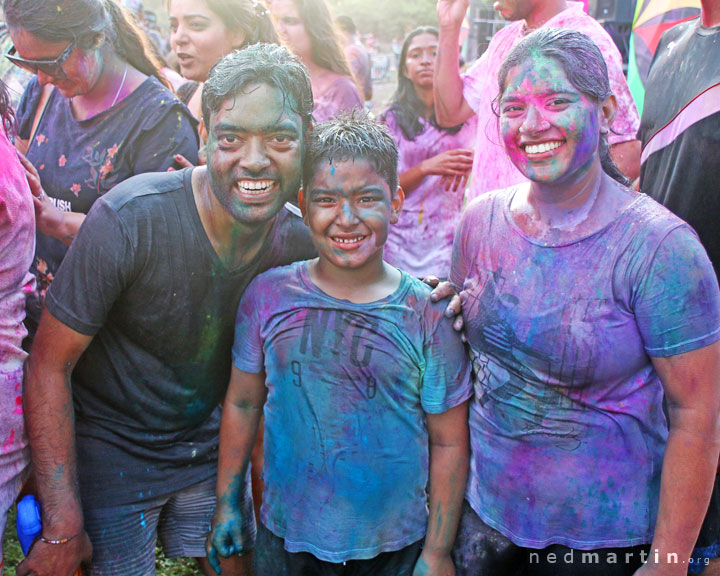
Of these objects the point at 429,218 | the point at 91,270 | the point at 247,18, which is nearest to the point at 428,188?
the point at 429,218

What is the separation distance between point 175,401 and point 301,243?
2.26 ft

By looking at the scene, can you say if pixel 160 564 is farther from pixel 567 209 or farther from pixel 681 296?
pixel 681 296

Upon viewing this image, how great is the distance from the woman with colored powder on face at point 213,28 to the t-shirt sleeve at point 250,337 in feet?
5.24

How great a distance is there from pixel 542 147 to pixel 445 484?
1.04m

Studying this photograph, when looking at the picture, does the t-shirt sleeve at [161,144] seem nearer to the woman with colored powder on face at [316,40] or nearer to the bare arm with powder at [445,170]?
the woman with colored powder on face at [316,40]

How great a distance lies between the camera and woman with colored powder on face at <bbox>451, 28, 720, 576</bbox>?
5.78ft

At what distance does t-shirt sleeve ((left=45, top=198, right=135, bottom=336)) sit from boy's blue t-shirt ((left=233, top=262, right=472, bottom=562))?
514 millimetres

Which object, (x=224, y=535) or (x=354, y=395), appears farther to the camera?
(x=224, y=535)

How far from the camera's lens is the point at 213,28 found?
342 centimetres

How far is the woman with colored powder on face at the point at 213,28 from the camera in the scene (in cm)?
339

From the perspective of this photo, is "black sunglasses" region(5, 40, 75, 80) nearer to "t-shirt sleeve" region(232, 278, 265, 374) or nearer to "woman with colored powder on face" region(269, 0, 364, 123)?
"t-shirt sleeve" region(232, 278, 265, 374)

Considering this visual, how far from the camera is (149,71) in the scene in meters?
2.92

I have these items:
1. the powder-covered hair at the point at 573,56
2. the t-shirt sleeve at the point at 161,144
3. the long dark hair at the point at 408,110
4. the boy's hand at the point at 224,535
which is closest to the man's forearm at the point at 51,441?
the boy's hand at the point at 224,535

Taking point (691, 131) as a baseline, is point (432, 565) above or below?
below
